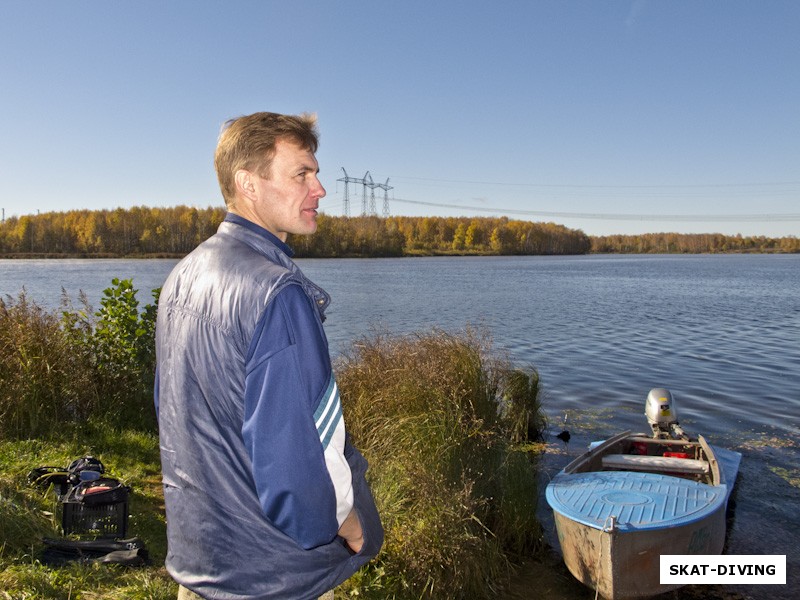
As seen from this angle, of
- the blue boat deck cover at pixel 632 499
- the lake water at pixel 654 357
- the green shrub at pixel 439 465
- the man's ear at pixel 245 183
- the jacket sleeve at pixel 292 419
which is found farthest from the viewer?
the lake water at pixel 654 357

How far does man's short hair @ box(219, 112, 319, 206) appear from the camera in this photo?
83.3 inches

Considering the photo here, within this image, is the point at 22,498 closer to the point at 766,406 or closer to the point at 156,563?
the point at 156,563

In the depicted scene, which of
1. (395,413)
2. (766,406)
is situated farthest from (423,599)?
(766,406)

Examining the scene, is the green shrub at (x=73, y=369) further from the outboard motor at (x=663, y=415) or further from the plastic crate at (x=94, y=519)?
the outboard motor at (x=663, y=415)

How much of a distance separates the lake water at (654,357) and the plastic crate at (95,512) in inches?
177

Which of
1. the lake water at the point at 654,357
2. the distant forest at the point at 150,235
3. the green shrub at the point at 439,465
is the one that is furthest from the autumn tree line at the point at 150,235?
the green shrub at the point at 439,465

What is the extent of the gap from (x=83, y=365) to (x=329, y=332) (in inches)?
621

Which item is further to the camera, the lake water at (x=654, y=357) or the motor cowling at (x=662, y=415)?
the motor cowling at (x=662, y=415)

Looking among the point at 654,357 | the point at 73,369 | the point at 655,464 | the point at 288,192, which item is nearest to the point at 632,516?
the point at 655,464

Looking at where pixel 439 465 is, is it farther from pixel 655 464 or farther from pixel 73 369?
pixel 73 369

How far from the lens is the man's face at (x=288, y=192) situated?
2.16 meters

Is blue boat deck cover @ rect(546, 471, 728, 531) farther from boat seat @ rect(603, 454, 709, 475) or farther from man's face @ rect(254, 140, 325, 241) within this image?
man's face @ rect(254, 140, 325, 241)

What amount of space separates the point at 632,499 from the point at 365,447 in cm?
316

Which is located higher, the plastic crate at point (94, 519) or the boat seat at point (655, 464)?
the plastic crate at point (94, 519)
